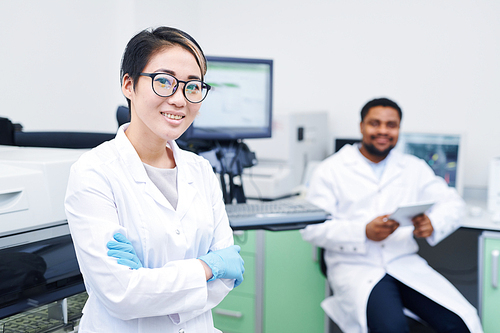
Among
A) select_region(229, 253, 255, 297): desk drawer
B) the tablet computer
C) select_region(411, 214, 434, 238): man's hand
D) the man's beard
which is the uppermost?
the man's beard

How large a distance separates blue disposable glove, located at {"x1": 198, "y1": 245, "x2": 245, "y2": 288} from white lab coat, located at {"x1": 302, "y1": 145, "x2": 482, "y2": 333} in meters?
0.91

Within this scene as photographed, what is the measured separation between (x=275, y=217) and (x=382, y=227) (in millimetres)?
603

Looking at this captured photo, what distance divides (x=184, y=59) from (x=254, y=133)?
895 mm

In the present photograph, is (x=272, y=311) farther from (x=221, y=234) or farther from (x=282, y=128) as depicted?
(x=221, y=234)

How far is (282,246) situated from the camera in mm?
2328

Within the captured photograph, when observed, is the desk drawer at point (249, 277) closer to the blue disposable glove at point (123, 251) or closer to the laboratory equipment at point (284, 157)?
the laboratory equipment at point (284, 157)

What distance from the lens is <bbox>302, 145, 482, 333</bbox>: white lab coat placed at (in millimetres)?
1901

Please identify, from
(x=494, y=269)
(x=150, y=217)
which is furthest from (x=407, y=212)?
(x=150, y=217)

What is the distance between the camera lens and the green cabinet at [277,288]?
7.54 feet

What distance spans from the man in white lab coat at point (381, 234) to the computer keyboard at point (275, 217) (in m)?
0.43

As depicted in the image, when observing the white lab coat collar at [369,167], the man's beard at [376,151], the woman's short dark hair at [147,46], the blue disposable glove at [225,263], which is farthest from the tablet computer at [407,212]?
the woman's short dark hair at [147,46]

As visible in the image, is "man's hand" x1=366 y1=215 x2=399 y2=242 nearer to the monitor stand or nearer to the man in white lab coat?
the man in white lab coat

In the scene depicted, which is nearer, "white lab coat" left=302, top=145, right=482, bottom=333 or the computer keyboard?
the computer keyboard

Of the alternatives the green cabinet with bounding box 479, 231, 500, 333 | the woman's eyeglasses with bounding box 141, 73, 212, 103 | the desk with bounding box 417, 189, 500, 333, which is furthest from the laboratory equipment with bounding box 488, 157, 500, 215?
the woman's eyeglasses with bounding box 141, 73, 212, 103
